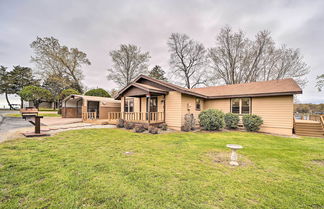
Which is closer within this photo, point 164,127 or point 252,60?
point 164,127

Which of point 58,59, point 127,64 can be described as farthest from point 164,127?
point 58,59

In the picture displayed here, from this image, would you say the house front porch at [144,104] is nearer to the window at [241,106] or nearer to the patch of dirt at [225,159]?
the patch of dirt at [225,159]

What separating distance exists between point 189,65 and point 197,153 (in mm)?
23104

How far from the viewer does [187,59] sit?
25859mm

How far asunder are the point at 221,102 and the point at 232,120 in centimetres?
236

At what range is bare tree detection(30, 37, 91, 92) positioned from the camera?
87.5ft

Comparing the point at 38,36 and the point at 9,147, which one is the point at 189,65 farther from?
the point at 38,36

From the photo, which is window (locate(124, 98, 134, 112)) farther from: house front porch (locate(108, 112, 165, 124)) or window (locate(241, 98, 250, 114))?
window (locate(241, 98, 250, 114))

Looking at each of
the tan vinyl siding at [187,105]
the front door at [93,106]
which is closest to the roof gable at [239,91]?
the tan vinyl siding at [187,105]

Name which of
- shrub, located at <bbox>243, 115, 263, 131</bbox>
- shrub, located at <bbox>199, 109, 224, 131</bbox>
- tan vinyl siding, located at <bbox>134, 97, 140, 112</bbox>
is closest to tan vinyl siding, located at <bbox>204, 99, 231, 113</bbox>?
shrub, located at <bbox>243, 115, 263, 131</bbox>

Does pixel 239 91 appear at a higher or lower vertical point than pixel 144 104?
higher

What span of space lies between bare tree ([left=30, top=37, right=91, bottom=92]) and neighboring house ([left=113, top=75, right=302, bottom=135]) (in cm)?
2388

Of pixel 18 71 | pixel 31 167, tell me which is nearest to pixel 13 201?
pixel 31 167

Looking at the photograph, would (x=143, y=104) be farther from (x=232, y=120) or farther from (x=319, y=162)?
(x=319, y=162)
